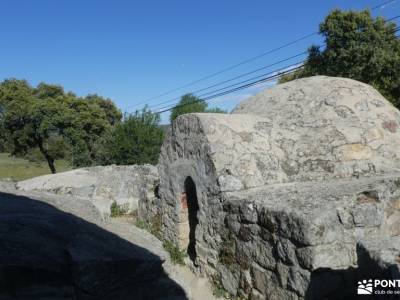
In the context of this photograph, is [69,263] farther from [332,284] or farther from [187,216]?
[187,216]

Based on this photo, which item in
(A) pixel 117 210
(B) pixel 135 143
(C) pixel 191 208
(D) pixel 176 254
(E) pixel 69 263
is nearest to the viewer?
(E) pixel 69 263

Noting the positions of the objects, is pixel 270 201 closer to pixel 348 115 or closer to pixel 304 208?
pixel 304 208

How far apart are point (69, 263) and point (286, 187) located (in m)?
3.67

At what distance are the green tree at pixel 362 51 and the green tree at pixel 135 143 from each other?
10.1m

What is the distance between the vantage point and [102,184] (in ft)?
34.6

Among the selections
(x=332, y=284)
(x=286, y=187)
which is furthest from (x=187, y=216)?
(x=332, y=284)

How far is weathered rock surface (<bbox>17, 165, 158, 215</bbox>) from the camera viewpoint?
10.1 m

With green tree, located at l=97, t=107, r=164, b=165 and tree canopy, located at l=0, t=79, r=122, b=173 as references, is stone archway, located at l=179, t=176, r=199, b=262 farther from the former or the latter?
tree canopy, located at l=0, t=79, r=122, b=173

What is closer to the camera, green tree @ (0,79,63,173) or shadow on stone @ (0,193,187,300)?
shadow on stone @ (0,193,187,300)

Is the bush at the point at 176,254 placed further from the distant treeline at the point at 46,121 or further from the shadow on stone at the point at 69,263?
the distant treeline at the point at 46,121

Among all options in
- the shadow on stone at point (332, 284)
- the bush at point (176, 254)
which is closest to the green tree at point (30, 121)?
the bush at point (176, 254)

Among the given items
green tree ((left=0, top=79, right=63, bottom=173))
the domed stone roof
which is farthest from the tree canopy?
the domed stone roof

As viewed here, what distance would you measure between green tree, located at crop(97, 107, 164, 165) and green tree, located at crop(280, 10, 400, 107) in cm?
1014

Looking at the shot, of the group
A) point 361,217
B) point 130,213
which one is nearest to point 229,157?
point 361,217
